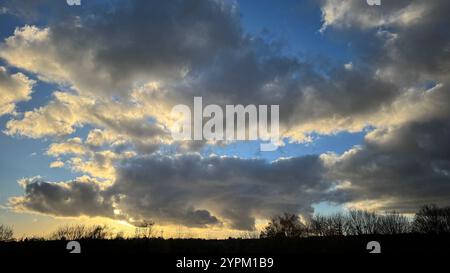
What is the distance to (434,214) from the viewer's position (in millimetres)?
115688

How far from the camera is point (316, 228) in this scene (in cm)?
11475
